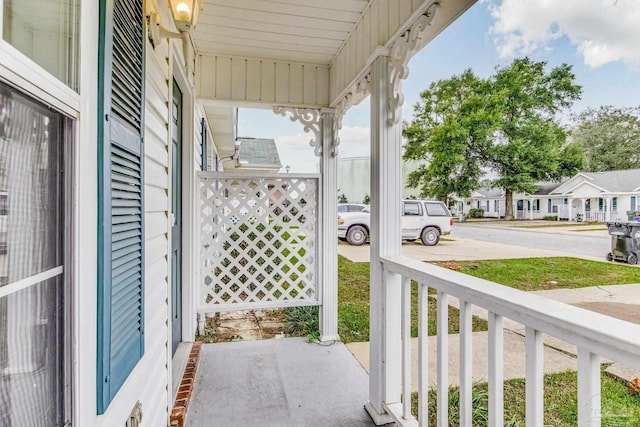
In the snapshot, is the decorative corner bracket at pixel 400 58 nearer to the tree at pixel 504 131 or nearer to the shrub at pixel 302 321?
the tree at pixel 504 131

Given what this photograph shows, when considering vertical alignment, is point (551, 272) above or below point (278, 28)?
below

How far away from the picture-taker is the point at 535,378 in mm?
1129

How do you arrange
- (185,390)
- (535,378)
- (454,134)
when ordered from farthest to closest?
(185,390) → (454,134) → (535,378)

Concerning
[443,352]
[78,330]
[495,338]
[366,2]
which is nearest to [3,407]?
[78,330]

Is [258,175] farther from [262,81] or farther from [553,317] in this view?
[553,317]

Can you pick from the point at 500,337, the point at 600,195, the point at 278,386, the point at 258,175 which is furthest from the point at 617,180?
the point at 258,175

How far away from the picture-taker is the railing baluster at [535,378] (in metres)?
1.12

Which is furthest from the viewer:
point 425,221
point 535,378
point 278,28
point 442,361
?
point 278,28

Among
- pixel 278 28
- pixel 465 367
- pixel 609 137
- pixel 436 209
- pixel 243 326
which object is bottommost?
pixel 243 326

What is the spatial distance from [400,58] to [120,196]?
5.25 ft

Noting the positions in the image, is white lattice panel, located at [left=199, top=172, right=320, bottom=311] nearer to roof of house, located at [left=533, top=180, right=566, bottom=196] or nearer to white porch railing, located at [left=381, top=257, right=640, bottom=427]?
white porch railing, located at [left=381, top=257, right=640, bottom=427]

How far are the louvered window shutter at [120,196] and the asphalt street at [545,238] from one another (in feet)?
4.31

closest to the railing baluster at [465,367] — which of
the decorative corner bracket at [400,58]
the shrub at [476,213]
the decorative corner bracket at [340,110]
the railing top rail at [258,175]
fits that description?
the shrub at [476,213]

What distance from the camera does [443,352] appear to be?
1.64 meters
